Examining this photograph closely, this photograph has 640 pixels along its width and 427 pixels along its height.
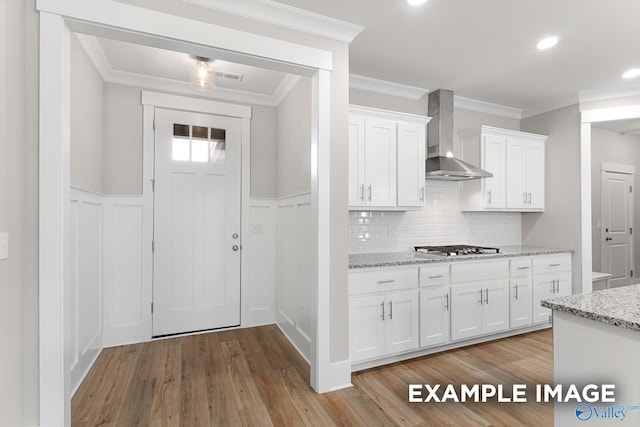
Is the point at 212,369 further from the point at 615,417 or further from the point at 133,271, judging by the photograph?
the point at 615,417

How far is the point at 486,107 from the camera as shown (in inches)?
164

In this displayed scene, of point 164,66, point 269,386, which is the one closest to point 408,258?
point 269,386

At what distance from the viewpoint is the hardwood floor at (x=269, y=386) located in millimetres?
2029

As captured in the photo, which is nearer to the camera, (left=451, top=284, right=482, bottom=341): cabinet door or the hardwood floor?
the hardwood floor

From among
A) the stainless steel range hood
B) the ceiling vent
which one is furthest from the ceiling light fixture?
the stainless steel range hood

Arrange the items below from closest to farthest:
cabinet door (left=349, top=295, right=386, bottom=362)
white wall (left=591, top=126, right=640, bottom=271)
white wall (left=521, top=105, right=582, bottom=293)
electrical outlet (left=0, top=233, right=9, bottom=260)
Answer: electrical outlet (left=0, top=233, right=9, bottom=260) → cabinet door (left=349, top=295, right=386, bottom=362) → white wall (left=521, top=105, right=582, bottom=293) → white wall (left=591, top=126, right=640, bottom=271)

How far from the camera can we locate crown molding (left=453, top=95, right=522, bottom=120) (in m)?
3.98

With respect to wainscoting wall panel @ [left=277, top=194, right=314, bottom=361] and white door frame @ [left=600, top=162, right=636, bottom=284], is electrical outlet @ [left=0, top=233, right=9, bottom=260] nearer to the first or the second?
wainscoting wall panel @ [left=277, top=194, right=314, bottom=361]

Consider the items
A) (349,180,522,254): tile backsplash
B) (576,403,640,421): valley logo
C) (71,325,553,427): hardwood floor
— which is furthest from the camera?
(349,180,522,254): tile backsplash

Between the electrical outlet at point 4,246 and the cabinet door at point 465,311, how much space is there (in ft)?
10.4

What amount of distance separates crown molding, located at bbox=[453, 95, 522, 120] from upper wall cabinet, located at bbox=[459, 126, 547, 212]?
16.2 inches

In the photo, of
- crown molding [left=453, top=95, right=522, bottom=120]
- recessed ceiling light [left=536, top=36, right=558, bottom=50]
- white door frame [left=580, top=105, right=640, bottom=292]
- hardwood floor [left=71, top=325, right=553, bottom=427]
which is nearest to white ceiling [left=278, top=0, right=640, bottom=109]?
recessed ceiling light [left=536, top=36, right=558, bottom=50]

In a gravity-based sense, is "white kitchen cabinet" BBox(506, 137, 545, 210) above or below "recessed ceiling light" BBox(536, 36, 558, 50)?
below

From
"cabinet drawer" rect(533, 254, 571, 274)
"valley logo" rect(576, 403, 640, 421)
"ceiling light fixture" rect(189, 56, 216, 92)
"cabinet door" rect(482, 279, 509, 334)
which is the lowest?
"cabinet door" rect(482, 279, 509, 334)
